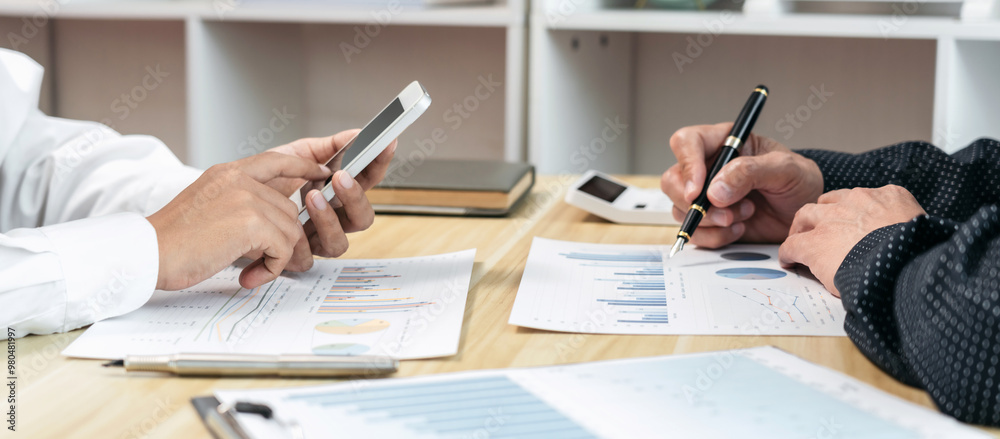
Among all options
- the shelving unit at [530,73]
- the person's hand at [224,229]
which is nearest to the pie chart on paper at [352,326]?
the person's hand at [224,229]

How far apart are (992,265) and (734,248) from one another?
38 cm

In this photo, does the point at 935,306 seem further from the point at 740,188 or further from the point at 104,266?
the point at 104,266

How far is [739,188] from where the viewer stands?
868 mm

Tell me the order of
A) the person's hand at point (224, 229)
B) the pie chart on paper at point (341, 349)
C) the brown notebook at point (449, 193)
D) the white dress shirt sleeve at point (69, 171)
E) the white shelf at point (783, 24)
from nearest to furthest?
the pie chart on paper at point (341, 349), the person's hand at point (224, 229), the white dress shirt sleeve at point (69, 171), the brown notebook at point (449, 193), the white shelf at point (783, 24)

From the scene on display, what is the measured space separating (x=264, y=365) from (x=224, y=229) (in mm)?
191

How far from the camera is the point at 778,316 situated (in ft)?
2.11

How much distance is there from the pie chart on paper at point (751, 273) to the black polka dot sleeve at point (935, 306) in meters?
0.12

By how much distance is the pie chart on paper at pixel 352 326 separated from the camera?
0.60 m

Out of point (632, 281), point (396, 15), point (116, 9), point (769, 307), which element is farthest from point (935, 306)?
point (116, 9)

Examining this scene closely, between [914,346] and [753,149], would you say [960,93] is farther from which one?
[914,346]

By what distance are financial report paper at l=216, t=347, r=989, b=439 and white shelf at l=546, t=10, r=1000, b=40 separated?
0.94 m

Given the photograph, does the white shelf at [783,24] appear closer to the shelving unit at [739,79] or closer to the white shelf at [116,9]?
the shelving unit at [739,79]

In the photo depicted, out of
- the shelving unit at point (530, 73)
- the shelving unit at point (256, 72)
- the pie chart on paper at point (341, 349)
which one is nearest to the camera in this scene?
the pie chart on paper at point (341, 349)

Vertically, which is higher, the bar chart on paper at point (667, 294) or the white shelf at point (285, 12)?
the white shelf at point (285, 12)
